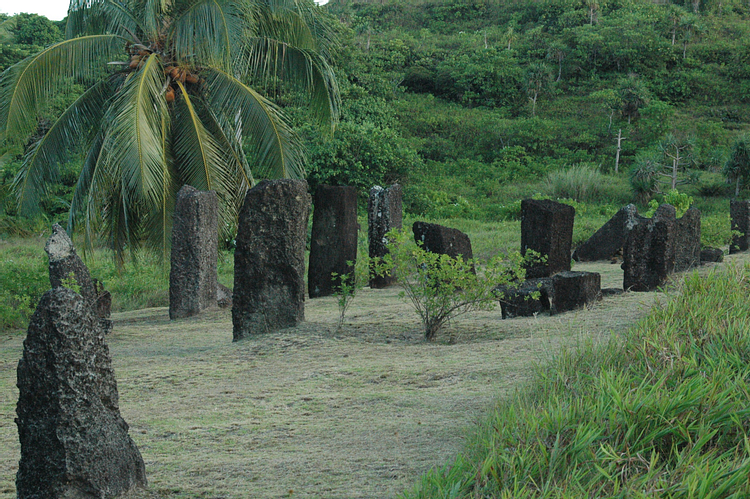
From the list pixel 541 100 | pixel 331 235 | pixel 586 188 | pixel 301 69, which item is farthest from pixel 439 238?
pixel 541 100

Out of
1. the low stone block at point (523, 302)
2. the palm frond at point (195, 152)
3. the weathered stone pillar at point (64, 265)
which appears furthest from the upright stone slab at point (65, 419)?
the palm frond at point (195, 152)

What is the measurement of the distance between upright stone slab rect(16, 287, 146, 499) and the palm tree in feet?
21.0

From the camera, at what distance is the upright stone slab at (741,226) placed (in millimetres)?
12758

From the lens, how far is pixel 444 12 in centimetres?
5209

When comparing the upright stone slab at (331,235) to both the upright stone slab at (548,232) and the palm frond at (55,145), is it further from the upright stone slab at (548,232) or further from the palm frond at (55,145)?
the palm frond at (55,145)

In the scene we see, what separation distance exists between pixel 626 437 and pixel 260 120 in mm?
9293

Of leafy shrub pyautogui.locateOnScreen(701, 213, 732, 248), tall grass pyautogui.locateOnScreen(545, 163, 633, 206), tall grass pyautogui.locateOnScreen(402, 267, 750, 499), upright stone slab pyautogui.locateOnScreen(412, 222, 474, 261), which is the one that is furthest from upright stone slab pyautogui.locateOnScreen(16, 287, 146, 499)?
tall grass pyautogui.locateOnScreen(545, 163, 633, 206)

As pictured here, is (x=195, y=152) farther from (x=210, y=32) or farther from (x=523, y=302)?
(x=523, y=302)

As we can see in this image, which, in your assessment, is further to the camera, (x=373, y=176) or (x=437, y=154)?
(x=437, y=154)

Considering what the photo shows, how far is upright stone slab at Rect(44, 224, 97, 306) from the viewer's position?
6828 mm

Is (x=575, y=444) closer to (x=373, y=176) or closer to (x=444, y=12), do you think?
(x=373, y=176)

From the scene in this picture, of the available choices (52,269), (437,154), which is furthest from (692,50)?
(52,269)

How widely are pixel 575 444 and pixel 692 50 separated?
1635 inches

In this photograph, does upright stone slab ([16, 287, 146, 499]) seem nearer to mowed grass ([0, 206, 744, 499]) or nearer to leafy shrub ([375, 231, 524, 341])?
mowed grass ([0, 206, 744, 499])
